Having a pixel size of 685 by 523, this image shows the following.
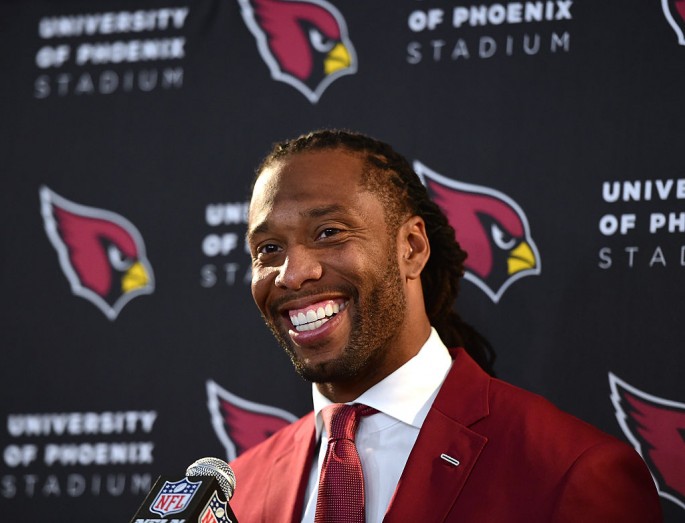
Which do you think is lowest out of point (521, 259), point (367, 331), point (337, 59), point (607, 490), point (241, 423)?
point (241, 423)

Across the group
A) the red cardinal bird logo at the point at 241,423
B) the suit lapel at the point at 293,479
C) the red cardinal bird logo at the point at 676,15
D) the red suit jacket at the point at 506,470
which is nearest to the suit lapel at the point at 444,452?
the red suit jacket at the point at 506,470

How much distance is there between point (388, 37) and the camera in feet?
9.08

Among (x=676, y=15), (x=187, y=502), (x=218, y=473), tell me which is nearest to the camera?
(x=187, y=502)

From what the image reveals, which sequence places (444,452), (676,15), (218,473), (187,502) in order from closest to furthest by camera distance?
(187,502)
(218,473)
(444,452)
(676,15)

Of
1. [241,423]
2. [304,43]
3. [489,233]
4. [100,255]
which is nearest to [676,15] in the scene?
[489,233]

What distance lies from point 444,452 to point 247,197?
3.60ft

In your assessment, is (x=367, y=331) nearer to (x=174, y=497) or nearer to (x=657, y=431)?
(x=174, y=497)

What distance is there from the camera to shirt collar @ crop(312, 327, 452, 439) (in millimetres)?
2104

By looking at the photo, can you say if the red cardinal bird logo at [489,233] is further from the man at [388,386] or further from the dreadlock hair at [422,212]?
the man at [388,386]

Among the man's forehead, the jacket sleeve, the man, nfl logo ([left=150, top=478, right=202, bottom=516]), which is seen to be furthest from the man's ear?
nfl logo ([left=150, top=478, right=202, bottom=516])

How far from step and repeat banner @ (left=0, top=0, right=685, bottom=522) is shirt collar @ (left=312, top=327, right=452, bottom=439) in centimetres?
45

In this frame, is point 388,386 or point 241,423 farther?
point 241,423

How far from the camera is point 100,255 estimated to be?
291 centimetres

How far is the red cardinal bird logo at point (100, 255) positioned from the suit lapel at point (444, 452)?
111cm
